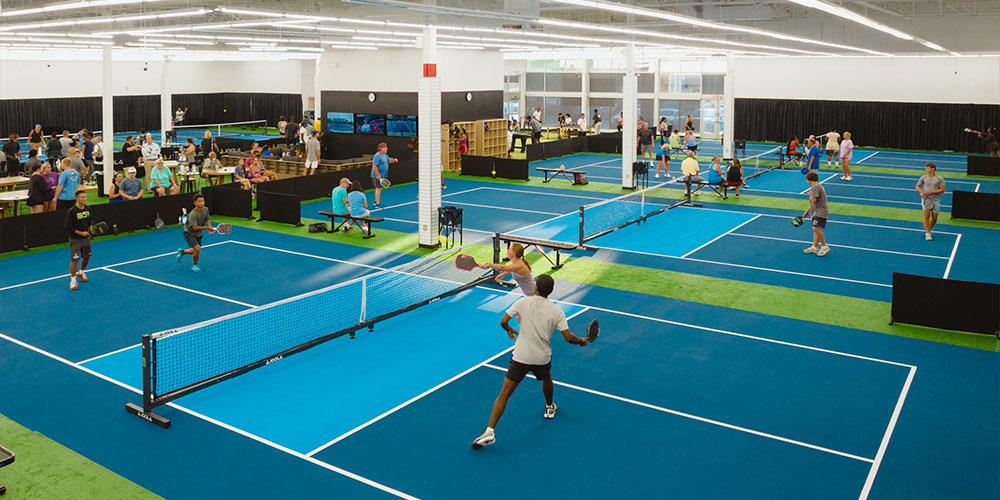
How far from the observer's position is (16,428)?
33.1 ft

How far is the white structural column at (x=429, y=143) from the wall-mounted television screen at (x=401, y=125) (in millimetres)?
14538

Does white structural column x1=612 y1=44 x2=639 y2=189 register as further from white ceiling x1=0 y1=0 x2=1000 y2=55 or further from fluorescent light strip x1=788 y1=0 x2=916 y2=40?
fluorescent light strip x1=788 y1=0 x2=916 y2=40

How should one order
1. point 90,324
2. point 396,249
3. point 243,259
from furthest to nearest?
point 396,249, point 243,259, point 90,324

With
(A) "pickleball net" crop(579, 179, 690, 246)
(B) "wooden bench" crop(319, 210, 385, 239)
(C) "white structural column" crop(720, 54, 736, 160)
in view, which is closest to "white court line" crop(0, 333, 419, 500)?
(B) "wooden bench" crop(319, 210, 385, 239)

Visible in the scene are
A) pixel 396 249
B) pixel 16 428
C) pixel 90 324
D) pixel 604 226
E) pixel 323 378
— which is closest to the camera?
pixel 16 428

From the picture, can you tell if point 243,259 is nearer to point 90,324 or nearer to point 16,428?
point 90,324

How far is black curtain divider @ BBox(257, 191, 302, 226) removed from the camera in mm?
23641

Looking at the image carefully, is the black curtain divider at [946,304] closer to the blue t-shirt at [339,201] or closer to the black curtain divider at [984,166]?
the blue t-shirt at [339,201]

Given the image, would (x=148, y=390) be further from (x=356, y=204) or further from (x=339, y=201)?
(x=339, y=201)

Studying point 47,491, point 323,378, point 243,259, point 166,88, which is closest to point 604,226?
point 243,259

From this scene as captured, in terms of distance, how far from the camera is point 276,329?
551 inches

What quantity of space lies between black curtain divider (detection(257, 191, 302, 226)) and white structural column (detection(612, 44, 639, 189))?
42.0 feet

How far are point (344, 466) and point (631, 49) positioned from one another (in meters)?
25.1

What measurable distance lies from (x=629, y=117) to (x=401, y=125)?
10445 mm
